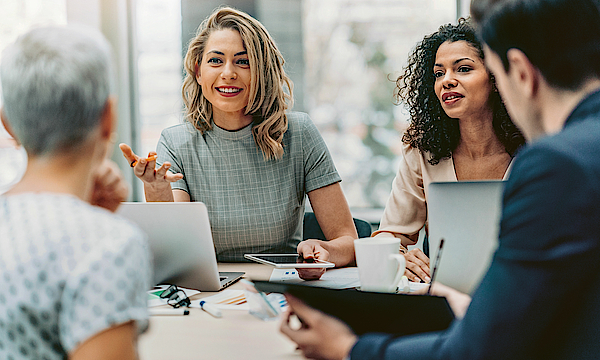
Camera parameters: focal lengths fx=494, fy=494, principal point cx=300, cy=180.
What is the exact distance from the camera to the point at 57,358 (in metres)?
0.62

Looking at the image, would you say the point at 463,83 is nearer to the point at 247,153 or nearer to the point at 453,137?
the point at 453,137

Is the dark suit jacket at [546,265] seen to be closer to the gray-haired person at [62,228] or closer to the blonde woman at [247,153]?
the gray-haired person at [62,228]

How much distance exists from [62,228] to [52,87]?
18 cm

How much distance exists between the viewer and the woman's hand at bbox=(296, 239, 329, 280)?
137 centimetres

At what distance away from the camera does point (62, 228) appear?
A: 60cm

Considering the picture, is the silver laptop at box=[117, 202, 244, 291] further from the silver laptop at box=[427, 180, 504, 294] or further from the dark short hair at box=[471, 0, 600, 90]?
the dark short hair at box=[471, 0, 600, 90]

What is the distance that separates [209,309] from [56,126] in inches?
24.9

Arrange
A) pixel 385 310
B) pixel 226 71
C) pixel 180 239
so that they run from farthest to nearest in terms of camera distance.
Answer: pixel 226 71
pixel 180 239
pixel 385 310

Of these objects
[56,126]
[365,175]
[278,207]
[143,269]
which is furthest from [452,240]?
[365,175]

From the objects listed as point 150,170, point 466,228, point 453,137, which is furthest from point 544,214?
point 453,137

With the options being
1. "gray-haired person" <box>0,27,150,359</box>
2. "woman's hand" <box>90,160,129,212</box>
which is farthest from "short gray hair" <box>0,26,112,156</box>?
"woman's hand" <box>90,160,129,212</box>

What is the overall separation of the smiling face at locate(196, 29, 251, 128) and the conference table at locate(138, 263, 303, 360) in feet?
3.37

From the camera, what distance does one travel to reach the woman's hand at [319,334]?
77cm

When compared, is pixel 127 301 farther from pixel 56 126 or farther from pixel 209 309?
pixel 209 309
